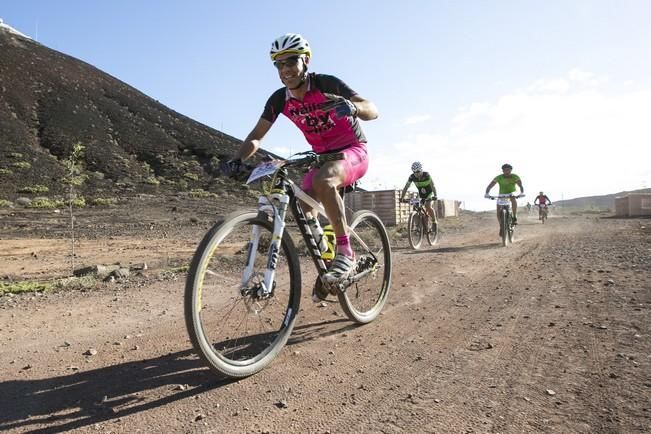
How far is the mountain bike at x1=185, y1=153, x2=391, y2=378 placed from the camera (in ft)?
9.55

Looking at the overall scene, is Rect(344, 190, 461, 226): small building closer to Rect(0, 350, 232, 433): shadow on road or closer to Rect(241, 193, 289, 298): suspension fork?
Rect(241, 193, 289, 298): suspension fork

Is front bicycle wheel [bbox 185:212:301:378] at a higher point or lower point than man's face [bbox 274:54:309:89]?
lower

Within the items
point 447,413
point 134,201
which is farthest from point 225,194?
point 447,413

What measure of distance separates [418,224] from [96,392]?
10622 mm

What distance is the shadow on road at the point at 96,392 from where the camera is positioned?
8.23ft

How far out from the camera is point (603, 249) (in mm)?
9859

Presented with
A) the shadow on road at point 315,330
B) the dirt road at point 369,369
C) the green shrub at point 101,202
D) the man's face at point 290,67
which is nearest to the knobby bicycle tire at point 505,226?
the dirt road at point 369,369

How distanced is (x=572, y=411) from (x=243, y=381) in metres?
1.98

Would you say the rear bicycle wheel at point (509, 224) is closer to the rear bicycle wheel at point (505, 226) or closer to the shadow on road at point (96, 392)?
the rear bicycle wheel at point (505, 226)

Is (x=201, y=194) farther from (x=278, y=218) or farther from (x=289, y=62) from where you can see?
(x=278, y=218)

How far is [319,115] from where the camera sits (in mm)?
4109

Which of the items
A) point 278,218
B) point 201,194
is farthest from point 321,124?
point 201,194

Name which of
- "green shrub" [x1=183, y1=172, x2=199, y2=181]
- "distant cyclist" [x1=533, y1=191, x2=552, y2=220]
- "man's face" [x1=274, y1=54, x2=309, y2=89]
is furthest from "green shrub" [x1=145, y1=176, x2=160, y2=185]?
"man's face" [x1=274, y1=54, x2=309, y2=89]

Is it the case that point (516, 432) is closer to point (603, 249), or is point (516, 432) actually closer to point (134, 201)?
point (603, 249)
